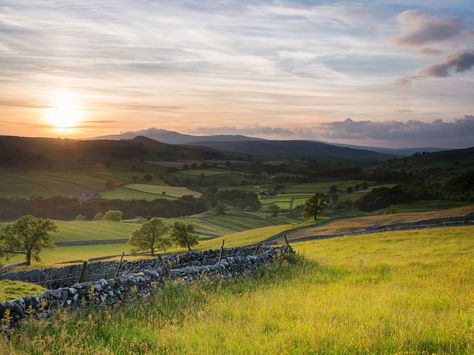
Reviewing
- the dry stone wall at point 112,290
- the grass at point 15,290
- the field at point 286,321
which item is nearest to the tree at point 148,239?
the grass at point 15,290

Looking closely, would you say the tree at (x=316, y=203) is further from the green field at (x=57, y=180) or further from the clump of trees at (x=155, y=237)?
the green field at (x=57, y=180)

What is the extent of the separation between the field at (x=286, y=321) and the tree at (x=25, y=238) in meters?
50.9

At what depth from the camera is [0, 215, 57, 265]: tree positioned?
58438 mm

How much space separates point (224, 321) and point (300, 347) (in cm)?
269

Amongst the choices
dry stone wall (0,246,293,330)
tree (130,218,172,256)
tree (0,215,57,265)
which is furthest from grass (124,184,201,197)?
dry stone wall (0,246,293,330)

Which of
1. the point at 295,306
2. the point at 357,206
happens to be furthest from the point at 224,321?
the point at 357,206

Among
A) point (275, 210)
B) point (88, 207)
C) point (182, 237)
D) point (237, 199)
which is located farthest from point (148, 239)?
point (237, 199)

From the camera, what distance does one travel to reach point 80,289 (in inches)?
468

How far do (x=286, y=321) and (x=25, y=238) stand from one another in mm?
58162

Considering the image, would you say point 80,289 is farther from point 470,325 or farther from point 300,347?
point 470,325

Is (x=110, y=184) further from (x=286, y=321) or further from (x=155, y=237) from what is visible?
(x=286, y=321)

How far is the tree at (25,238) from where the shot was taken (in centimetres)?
5844

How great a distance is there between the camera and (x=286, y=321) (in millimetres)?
9688

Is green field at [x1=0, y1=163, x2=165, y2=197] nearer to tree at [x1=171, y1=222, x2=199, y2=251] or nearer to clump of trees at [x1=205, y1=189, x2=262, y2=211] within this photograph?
clump of trees at [x1=205, y1=189, x2=262, y2=211]
